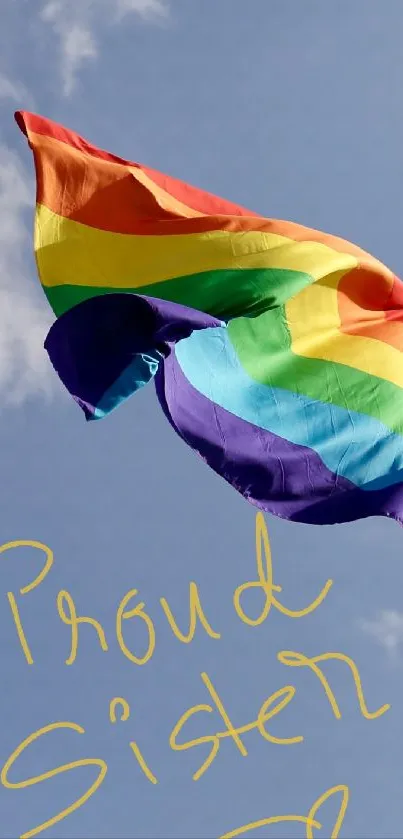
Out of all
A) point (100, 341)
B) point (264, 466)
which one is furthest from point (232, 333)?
point (100, 341)

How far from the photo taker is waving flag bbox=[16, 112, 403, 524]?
11852 mm

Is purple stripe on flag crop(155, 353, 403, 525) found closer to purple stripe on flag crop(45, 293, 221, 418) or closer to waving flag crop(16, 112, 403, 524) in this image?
waving flag crop(16, 112, 403, 524)

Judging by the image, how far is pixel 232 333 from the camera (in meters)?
13.2

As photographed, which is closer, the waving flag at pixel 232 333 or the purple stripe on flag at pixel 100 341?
the purple stripe on flag at pixel 100 341

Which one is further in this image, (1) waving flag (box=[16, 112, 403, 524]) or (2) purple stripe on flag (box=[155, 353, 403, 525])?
(2) purple stripe on flag (box=[155, 353, 403, 525])

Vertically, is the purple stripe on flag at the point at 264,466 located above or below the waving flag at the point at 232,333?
below

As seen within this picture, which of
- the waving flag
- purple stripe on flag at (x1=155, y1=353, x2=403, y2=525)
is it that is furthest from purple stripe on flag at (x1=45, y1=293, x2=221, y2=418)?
purple stripe on flag at (x1=155, y1=353, x2=403, y2=525)

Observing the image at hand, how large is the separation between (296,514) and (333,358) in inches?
64.9

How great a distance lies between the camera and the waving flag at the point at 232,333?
11852mm

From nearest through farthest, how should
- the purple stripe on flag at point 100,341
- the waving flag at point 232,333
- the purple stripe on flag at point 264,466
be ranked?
the purple stripe on flag at point 100,341 → the waving flag at point 232,333 → the purple stripe on flag at point 264,466

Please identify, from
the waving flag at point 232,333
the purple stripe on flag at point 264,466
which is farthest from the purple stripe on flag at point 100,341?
the purple stripe on flag at point 264,466

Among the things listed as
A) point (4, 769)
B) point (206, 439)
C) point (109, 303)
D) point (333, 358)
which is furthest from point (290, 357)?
point (4, 769)

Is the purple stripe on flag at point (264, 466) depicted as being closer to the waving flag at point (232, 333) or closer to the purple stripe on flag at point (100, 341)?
the waving flag at point (232, 333)

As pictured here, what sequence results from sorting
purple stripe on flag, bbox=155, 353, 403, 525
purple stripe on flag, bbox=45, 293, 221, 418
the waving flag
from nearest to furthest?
purple stripe on flag, bbox=45, 293, 221, 418 < the waving flag < purple stripe on flag, bbox=155, 353, 403, 525
